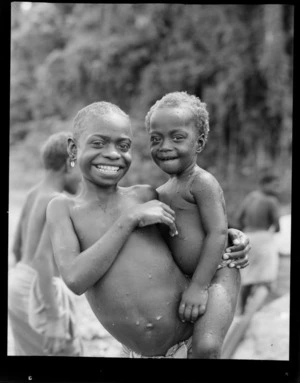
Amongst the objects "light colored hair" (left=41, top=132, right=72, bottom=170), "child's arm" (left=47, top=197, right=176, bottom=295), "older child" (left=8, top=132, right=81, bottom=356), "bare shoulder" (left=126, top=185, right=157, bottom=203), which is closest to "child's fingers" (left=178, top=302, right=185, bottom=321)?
"child's arm" (left=47, top=197, right=176, bottom=295)

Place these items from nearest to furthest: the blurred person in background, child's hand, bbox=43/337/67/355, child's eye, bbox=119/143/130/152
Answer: child's eye, bbox=119/143/130/152 < child's hand, bbox=43/337/67/355 < the blurred person in background

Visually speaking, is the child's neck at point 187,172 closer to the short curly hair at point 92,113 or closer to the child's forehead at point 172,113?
the child's forehead at point 172,113

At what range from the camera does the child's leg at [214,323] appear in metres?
1.80

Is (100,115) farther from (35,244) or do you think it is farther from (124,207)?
(35,244)

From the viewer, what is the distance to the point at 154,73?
6461 millimetres

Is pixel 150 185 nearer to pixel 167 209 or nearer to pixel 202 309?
pixel 167 209

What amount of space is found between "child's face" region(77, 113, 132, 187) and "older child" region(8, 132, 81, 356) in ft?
4.84

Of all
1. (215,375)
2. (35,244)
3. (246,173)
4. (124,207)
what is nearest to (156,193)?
(124,207)

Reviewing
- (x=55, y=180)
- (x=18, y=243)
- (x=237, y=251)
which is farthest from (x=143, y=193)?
(x=18, y=243)

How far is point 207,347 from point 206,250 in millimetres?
284

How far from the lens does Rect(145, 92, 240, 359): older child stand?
183 centimetres

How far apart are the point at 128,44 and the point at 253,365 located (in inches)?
188

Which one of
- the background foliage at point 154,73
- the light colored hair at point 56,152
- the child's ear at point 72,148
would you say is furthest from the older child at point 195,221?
the background foliage at point 154,73

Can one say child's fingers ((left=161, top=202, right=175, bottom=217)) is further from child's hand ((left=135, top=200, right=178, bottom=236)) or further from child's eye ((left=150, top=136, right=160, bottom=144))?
child's eye ((left=150, top=136, right=160, bottom=144))
